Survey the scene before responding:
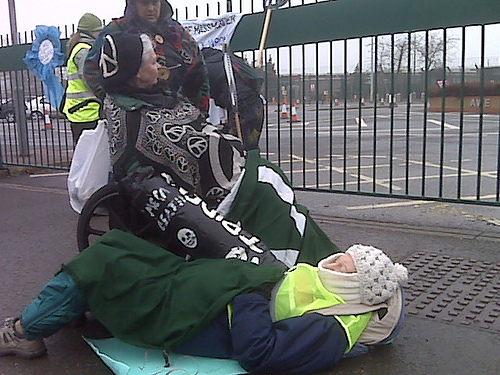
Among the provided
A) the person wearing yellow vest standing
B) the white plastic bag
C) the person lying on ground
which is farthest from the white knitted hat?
the person wearing yellow vest standing

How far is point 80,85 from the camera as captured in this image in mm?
5215

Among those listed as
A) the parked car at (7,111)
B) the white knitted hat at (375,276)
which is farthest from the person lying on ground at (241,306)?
the parked car at (7,111)

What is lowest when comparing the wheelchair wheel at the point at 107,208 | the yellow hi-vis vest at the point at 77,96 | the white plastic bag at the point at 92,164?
the wheelchair wheel at the point at 107,208

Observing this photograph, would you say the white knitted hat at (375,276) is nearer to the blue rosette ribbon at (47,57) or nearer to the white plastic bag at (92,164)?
the white plastic bag at (92,164)

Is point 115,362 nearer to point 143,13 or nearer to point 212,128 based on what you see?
point 212,128

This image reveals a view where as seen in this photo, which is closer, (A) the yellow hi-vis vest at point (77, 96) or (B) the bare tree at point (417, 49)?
(B) the bare tree at point (417, 49)

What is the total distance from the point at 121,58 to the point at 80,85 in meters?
2.33

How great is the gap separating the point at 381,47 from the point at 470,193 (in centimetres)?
201

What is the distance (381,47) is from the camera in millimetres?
5277

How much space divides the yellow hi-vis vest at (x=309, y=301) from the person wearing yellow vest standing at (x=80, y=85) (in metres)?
3.28

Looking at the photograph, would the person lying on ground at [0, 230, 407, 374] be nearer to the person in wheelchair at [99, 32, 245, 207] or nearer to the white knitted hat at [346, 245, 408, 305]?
the white knitted hat at [346, 245, 408, 305]

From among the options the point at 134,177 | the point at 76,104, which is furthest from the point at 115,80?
the point at 76,104

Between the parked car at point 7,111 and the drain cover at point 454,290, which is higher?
the parked car at point 7,111

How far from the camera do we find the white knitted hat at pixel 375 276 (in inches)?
92.7
